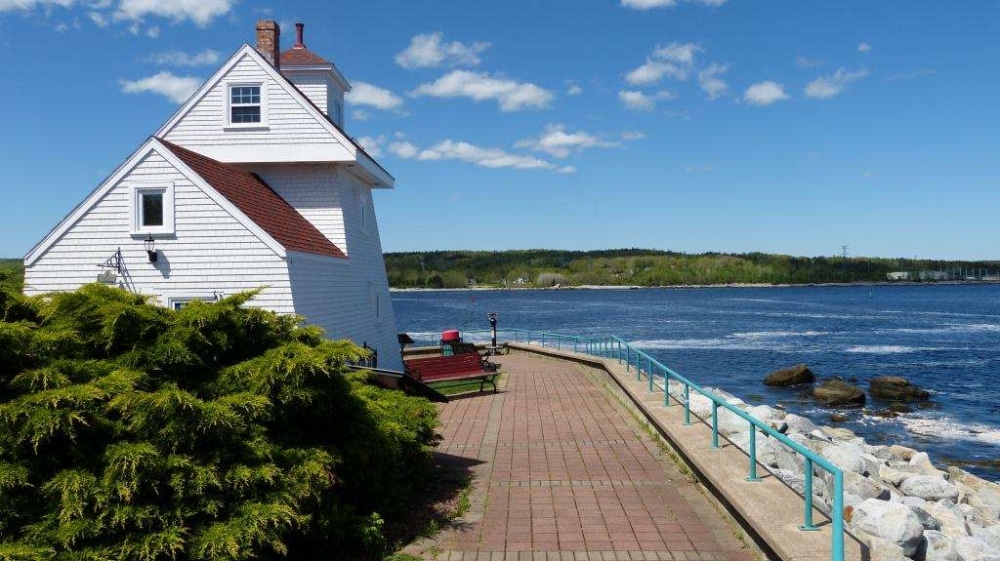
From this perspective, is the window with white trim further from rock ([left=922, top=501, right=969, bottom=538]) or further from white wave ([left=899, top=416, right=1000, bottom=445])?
white wave ([left=899, top=416, right=1000, bottom=445])

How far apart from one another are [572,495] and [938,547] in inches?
180

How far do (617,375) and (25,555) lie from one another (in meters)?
11.9

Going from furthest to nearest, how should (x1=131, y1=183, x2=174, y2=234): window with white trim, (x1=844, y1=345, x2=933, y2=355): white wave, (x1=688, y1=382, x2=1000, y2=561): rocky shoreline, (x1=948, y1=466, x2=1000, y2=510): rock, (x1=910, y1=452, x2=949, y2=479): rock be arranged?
(x1=844, y1=345, x2=933, y2=355): white wave
(x1=910, y1=452, x2=949, y2=479): rock
(x1=948, y1=466, x2=1000, y2=510): rock
(x1=131, y1=183, x2=174, y2=234): window with white trim
(x1=688, y1=382, x2=1000, y2=561): rocky shoreline

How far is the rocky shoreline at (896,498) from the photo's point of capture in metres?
8.08

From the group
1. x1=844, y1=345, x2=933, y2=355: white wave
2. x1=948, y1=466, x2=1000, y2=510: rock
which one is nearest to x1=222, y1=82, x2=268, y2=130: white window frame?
x1=948, y1=466, x2=1000, y2=510: rock

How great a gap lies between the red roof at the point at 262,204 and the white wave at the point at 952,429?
20.0 m

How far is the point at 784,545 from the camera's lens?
5.39m

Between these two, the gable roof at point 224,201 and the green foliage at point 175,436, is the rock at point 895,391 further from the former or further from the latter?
the green foliage at point 175,436

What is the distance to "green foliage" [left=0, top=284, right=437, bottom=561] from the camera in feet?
15.9

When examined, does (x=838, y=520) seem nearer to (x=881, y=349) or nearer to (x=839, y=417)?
(x=839, y=417)

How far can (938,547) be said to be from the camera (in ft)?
28.5

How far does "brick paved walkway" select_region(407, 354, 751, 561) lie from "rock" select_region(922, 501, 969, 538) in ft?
13.6

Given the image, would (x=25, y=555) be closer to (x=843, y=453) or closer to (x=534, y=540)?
(x=534, y=540)

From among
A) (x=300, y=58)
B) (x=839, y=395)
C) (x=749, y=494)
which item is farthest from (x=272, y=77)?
(x=839, y=395)
